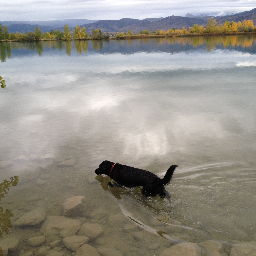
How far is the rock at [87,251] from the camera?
495cm

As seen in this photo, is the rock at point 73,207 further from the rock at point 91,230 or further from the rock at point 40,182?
the rock at point 40,182

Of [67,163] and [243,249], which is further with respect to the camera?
[67,163]

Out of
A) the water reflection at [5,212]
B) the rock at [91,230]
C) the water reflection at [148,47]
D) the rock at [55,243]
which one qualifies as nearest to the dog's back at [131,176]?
the rock at [91,230]

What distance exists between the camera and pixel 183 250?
4828mm

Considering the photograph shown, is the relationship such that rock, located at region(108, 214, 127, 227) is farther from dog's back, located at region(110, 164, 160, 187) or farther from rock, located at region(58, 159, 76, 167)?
rock, located at region(58, 159, 76, 167)

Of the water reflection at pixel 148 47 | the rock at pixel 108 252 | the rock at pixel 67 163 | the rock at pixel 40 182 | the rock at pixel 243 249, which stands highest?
the water reflection at pixel 148 47

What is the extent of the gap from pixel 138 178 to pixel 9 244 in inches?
135

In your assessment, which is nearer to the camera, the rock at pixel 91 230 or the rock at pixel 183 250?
the rock at pixel 183 250

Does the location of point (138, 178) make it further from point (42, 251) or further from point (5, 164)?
point (5, 164)

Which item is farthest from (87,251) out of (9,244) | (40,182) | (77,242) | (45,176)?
(45,176)

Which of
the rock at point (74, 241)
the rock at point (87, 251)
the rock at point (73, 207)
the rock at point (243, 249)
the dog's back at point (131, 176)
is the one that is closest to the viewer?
the rock at point (243, 249)

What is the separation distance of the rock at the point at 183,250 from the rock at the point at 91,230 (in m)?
1.55

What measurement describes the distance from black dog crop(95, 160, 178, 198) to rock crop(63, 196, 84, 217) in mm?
1200

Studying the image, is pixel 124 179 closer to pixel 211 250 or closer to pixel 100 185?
pixel 100 185
